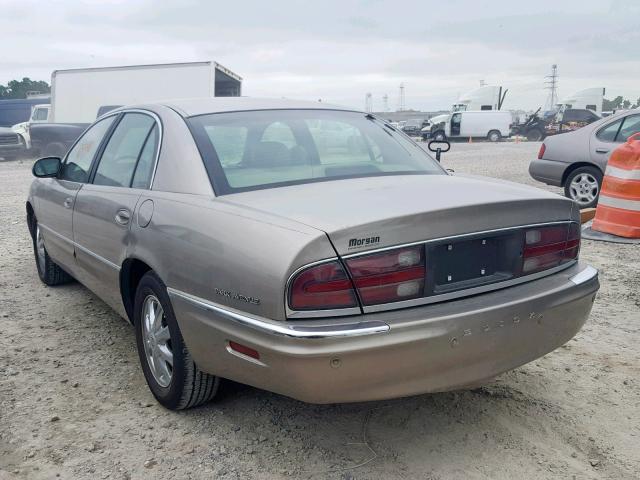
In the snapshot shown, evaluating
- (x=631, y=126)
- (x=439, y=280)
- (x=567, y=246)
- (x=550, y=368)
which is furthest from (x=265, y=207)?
(x=631, y=126)

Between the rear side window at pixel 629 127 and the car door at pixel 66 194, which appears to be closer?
the car door at pixel 66 194

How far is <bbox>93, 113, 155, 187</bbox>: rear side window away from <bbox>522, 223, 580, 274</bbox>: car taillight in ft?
6.81

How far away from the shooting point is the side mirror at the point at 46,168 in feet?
14.5

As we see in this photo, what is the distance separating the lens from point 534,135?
37.6m

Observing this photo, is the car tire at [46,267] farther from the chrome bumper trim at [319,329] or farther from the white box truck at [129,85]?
the white box truck at [129,85]

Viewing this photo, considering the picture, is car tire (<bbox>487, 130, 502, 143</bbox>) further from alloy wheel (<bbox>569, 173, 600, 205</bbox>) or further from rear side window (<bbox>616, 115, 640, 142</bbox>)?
rear side window (<bbox>616, 115, 640, 142</bbox>)

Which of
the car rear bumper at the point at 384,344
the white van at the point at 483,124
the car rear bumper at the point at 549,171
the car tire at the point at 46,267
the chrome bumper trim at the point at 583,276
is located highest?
the white van at the point at 483,124

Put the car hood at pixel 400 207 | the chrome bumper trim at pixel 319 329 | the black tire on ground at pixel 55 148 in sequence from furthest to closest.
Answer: the black tire on ground at pixel 55 148 → the car hood at pixel 400 207 → the chrome bumper trim at pixel 319 329

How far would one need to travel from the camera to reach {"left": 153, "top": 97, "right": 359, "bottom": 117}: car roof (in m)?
3.40

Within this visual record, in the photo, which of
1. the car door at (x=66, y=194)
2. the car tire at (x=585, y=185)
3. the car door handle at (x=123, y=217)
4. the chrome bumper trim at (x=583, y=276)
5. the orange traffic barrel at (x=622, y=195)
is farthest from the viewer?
the car tire at (x=585, y=185)

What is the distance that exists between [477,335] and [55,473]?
5.88ft

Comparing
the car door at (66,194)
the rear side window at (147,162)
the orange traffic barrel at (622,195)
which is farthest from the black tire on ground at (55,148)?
the rear side window at (147,162)

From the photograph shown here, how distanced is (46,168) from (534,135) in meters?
36.8

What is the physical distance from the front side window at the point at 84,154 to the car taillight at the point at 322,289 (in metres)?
2.37
